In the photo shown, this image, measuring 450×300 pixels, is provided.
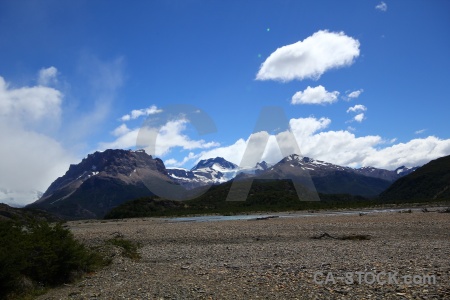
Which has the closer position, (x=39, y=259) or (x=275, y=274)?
(x=275, y=274)

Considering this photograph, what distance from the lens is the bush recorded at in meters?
15.0

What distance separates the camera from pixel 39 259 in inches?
677

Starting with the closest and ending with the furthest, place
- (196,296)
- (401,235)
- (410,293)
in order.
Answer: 1. (410,293)
2. (196,296)
3. (401,235)

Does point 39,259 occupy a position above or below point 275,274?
above

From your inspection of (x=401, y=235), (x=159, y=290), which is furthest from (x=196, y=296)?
(x=401, y=235)

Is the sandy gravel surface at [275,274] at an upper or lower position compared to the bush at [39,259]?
lower

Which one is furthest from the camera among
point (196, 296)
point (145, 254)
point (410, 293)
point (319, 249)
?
point (145, 254)

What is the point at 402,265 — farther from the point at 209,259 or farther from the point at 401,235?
the point at 401,235

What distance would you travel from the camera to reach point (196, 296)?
13.6 metres

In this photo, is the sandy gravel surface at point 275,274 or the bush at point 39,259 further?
the bush at point 39,259

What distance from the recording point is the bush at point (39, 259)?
49.3ft

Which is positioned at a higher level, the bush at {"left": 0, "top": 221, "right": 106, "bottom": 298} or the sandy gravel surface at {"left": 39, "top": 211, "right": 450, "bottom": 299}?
the bush at {"left": 0, "top": 221, "right": 106, "bottom": 298}

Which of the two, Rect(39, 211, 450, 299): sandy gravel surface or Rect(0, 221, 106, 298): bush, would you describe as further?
Rect(0, 221, 106, 298): bush

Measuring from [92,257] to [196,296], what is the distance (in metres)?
9.92
